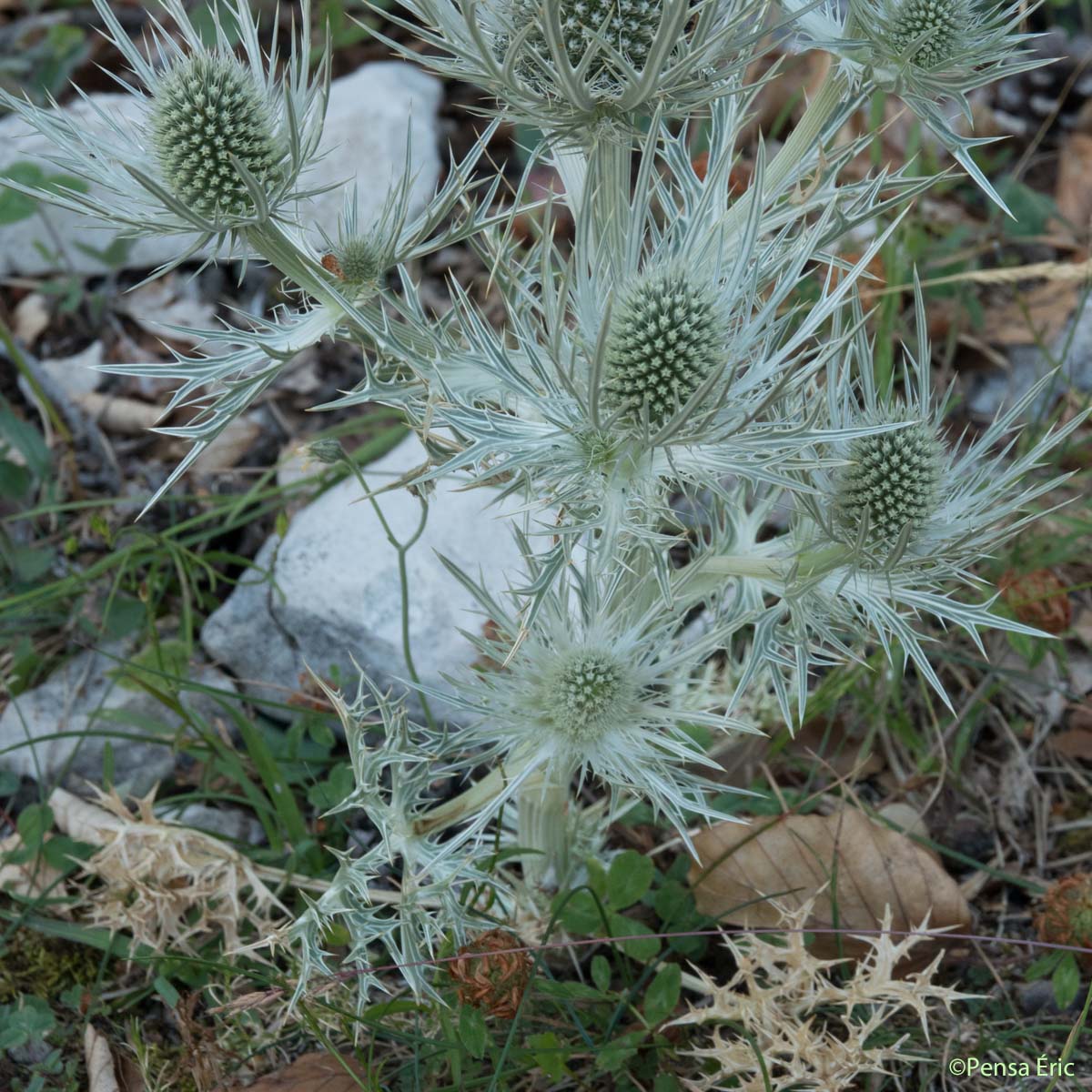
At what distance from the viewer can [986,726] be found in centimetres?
222

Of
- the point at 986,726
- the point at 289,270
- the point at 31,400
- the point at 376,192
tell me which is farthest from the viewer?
the point at 376,192

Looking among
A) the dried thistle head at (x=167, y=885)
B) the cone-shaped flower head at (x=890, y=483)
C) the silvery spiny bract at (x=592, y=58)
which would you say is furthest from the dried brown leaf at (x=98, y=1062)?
the silvery spiny bract at (x=592, y=58)

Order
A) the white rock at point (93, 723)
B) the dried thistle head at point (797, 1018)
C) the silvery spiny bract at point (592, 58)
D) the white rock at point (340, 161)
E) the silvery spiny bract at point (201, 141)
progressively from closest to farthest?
the silvery spiny bract at point (592, 58) → the silvery spiny bract at point (201, 141) → the dried thistle head at point (797, 1018) → the white rock at point (93, 723) → the white rock at point (340, 161)

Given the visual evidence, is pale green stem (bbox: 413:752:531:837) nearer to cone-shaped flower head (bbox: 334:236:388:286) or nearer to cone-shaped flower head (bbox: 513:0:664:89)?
cone-shaped flower head (bbox: 334:236:388:286)

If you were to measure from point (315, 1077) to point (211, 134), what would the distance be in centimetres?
129

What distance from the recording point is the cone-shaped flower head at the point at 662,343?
1.26 metres

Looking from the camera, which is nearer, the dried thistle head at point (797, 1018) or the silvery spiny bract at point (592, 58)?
the silvery spiny bract at point (592, 58)

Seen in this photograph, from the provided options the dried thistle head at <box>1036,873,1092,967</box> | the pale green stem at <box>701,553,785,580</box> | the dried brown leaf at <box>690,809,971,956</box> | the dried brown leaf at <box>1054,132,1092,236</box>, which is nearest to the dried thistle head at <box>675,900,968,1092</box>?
the dried brown leaf at <box>690,809,971,956</box>

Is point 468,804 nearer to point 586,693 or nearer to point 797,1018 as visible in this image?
point 586,693

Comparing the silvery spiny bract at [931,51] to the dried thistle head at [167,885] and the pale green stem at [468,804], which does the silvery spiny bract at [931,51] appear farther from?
the dried thistle head at [167,885]

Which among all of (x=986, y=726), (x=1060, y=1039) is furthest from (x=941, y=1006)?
(x=986, y=726)

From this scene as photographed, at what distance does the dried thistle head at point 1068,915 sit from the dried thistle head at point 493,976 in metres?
0.82

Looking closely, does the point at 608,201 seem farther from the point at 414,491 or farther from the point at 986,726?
the point at 986,726

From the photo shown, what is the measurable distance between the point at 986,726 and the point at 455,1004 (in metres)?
1.25
